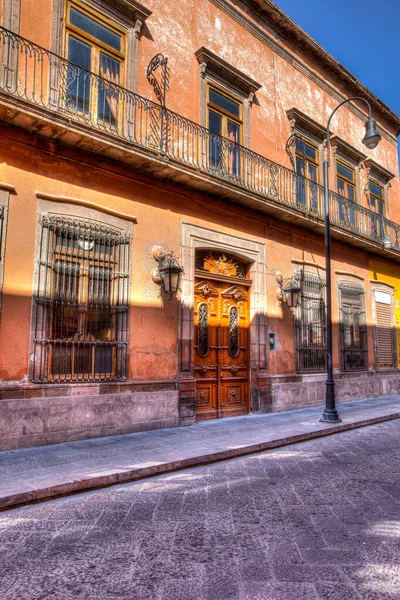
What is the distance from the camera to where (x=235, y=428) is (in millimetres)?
8297

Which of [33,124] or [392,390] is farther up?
[33,124]

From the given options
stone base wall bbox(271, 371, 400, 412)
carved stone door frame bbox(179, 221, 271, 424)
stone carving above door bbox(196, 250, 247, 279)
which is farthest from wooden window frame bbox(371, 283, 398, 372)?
stone carving above door bbox(196, 250, 247, 279)

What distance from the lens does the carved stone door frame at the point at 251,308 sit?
8.79m

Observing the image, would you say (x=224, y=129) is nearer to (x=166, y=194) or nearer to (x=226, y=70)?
(x=226, y=70)

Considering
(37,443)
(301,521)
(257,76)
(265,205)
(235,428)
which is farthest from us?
(257,76)

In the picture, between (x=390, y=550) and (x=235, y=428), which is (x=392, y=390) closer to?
(x=235, y=428)

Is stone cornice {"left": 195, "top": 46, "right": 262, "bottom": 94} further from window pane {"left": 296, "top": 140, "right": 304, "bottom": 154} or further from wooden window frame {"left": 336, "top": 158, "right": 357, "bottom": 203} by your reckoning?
wooden window frame {"left": 336, "top": 158, "right": 357, "bottom": 203}

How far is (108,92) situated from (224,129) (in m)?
3.29

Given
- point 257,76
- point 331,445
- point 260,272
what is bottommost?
point 331,445

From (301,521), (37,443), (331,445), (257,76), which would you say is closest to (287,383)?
(331,445)

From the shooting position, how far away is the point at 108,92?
8531 mm

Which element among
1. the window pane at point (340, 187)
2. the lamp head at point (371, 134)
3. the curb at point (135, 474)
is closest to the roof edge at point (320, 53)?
the window pane at point (340, 187)

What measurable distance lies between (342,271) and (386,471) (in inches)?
346

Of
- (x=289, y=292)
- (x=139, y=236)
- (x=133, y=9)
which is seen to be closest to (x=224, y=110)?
(x=133, y=9)
